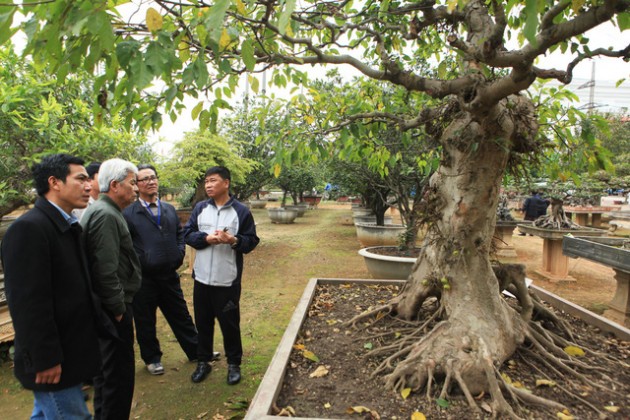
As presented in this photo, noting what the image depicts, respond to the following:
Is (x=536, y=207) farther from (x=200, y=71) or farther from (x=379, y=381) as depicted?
(x=200, y=71)

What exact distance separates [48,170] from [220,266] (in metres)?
1.59

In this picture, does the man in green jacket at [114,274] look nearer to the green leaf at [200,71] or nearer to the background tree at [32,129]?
the background tree at [32,129]

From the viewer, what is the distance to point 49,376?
184 cm

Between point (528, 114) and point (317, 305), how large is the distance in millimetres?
2745

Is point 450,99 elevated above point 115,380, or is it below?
above

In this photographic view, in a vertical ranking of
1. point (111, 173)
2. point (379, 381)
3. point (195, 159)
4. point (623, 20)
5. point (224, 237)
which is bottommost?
point (379, 381)

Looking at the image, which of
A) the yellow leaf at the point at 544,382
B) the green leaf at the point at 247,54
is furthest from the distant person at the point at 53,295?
the yellow leaf at the point at 544,382

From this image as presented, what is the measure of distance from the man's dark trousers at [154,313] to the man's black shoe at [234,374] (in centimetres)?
65

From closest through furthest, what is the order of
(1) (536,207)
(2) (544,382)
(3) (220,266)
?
(2) (544,382), (3) (220,266), (1) (536,207)

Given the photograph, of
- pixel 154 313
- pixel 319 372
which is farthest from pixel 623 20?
pixel 154 313

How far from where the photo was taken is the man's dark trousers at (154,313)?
140 inches

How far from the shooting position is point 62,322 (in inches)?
76.7

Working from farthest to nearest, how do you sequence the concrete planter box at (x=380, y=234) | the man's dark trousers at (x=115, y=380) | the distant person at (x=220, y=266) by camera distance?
the concrete planter box at (x=380, y=234)
the distant person at (x=220, y=266)
the man's dark trousers at (x=115, y=380)

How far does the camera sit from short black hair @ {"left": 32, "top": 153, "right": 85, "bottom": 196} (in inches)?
78.3
